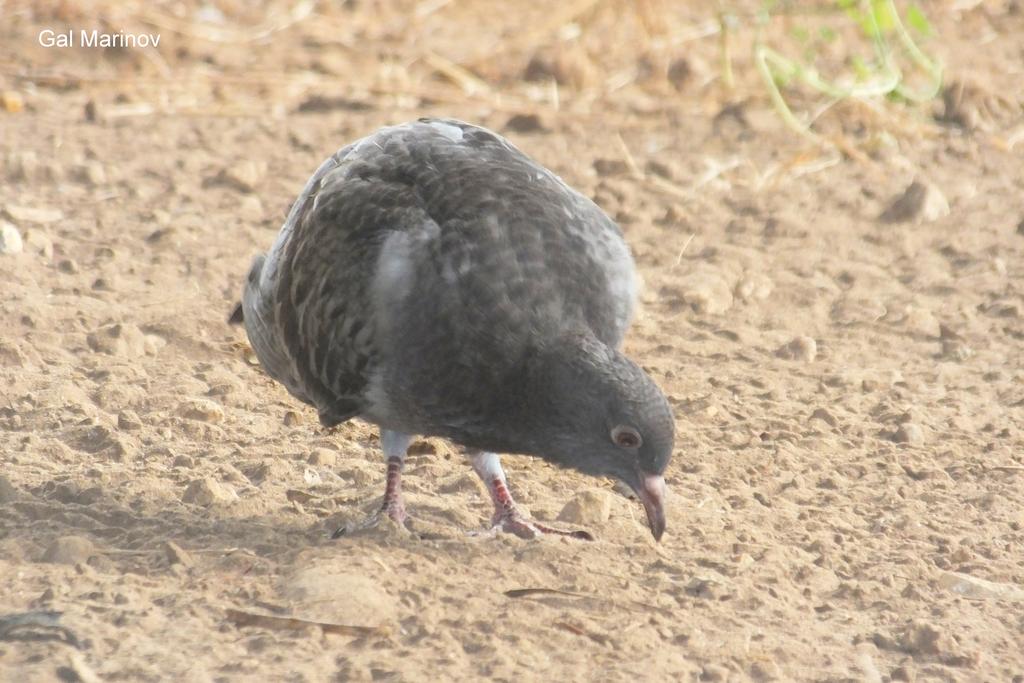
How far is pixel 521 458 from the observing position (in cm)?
573

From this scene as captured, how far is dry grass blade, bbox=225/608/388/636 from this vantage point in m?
4.18

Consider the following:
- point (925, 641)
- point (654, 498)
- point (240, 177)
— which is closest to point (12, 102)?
point (240, 177)

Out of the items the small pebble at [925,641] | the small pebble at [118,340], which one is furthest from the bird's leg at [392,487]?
the small pebble at [925,641]

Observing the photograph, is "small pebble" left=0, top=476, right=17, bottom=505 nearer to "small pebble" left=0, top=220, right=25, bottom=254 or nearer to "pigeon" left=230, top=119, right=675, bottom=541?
"pigeon" left=230, top=119, right=675, bottom=541

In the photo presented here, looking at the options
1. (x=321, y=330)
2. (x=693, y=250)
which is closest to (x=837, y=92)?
(x=693, y=250)

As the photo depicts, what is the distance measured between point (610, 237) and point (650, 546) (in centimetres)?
98

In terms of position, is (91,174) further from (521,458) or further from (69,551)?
(69,551)

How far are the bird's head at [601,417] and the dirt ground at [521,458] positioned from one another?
0.36 meters

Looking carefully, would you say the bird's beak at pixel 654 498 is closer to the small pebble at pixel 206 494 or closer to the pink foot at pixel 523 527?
the pink foot at pixel 523 527

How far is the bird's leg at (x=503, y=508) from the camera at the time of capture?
489cm

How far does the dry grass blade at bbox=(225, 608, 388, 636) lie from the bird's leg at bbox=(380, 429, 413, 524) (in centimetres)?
72

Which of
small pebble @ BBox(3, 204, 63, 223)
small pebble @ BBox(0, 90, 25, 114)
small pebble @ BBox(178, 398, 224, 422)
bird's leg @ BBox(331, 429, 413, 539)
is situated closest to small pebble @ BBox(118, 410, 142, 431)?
small pebble @ BBox(178, 398, 224, 422)

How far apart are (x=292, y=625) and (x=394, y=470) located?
924mm

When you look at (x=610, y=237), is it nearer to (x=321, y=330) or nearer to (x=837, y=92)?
(x=321, y=330)
